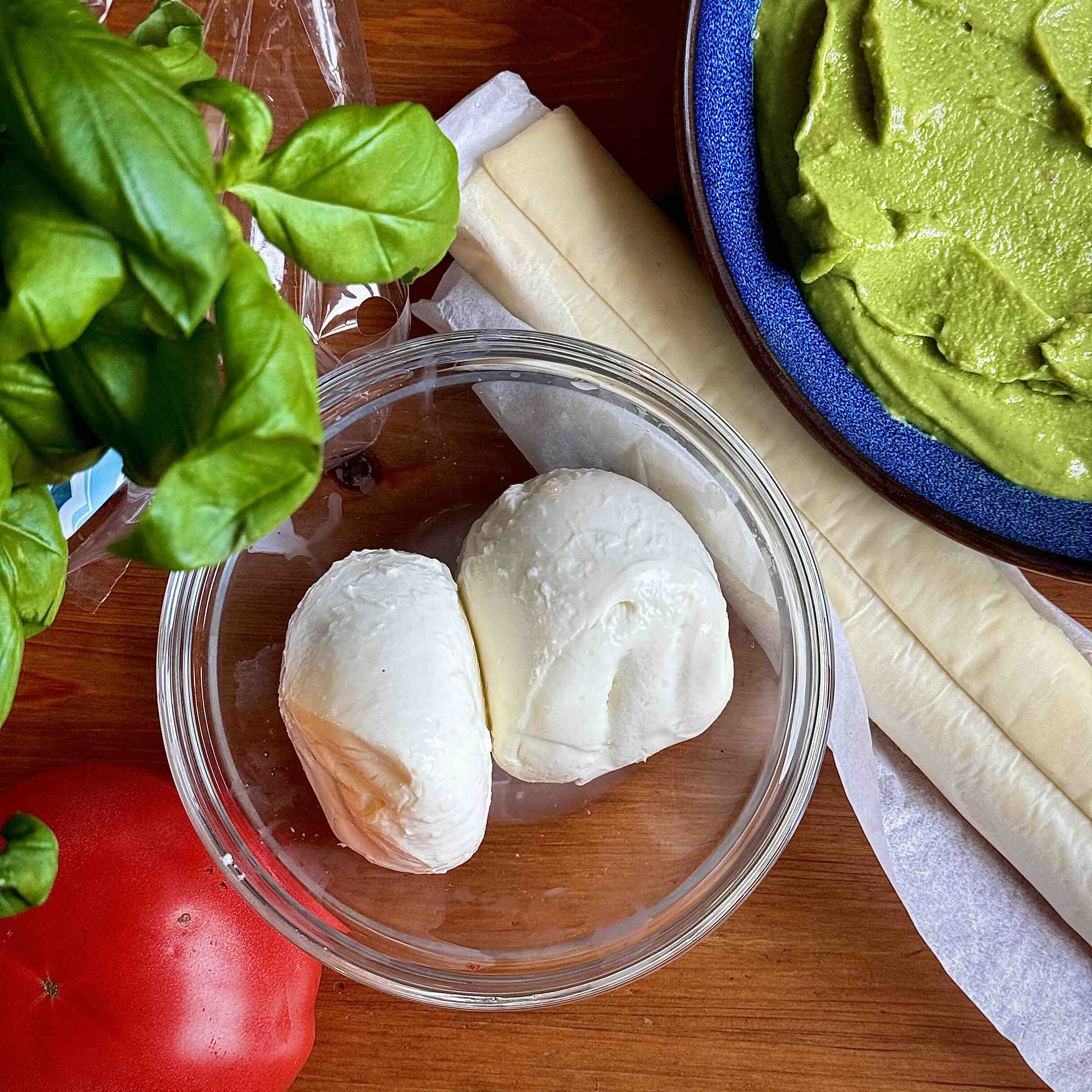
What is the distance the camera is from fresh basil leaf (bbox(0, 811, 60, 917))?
1.26 ft

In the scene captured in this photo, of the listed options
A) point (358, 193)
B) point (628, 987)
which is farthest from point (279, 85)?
point (628, 987)

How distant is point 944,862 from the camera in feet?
2.45

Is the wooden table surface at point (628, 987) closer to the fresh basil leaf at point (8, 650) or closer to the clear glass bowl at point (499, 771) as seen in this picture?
the clear glass bowl at point (499, 771)

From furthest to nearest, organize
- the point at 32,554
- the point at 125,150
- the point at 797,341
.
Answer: the point at 797,341 < the point at 32,554 < the point at 125,150

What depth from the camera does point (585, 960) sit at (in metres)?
0.66

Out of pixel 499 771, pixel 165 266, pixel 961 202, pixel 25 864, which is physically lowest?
pixel 499 771

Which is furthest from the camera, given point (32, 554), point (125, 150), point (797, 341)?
point (797, 341)

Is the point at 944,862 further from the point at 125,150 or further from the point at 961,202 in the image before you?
the point at 125,150

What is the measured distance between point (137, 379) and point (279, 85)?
460mm

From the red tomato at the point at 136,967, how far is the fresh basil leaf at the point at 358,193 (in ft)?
1.53

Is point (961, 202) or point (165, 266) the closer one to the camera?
point (165, 266)

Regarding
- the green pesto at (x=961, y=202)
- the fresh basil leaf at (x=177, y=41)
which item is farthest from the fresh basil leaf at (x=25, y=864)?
the green pesto at (x=961, y=202)

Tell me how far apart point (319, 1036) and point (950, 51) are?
761mm

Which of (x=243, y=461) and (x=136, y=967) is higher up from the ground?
(x=243, y=461)
